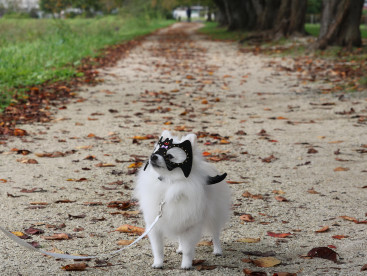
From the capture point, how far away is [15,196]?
533 centimetres

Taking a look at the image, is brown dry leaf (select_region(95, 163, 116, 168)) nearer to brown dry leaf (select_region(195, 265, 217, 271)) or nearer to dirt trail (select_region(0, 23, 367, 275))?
dirt trail (select_region(0, 23, 367, 275))

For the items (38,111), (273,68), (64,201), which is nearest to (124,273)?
(64,201)

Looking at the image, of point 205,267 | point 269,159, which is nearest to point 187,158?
point 205,267

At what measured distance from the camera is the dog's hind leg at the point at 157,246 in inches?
139

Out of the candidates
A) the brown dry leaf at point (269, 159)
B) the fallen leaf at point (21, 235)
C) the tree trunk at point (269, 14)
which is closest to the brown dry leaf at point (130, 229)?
the fallen leaf at point (21, 235)

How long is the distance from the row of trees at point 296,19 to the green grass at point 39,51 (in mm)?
8026

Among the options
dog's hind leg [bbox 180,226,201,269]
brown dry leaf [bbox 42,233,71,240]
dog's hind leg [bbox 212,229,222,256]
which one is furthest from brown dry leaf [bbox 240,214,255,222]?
brown dry leaf [bbox 42,233,71,240]

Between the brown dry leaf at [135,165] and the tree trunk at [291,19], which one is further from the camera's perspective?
the tree trunk at [291,19]

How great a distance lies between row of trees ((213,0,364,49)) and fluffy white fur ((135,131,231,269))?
16.9m

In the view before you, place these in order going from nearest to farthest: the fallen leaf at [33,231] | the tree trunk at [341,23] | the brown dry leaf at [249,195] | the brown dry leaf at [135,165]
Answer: the fallen leaf at [33,231]
the brown dry leaf at [249,195]
the brown dry leaf at [135,165]
the tree trunk at [341,23]

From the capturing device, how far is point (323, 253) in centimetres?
387

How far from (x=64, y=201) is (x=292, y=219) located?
2042 millimetres

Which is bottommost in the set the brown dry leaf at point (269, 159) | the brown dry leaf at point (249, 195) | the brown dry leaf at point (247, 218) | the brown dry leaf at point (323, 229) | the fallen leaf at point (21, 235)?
the brown dry leaf at point (269, 159)

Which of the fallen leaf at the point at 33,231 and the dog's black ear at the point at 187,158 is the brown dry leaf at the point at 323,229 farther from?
the fallen leaf at the point at 33,231
